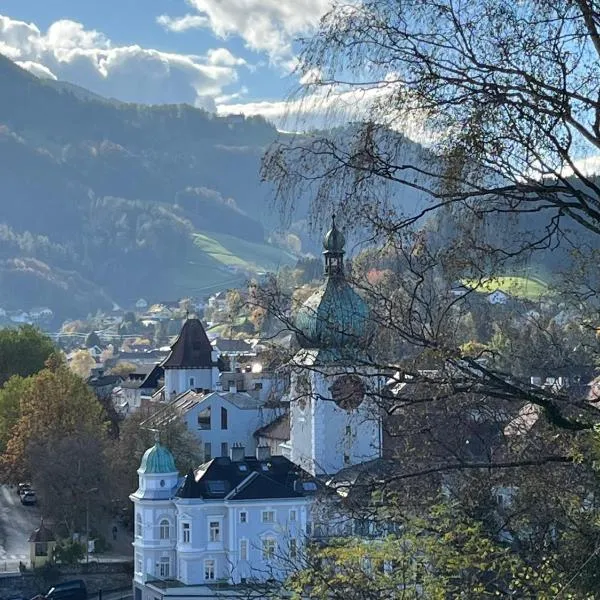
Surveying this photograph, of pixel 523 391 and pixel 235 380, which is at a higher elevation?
pixel 235 380

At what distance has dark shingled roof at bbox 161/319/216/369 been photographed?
240 ft

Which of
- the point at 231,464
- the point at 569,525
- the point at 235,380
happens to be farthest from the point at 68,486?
the point at 569,525

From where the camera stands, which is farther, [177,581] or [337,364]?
[177,581]

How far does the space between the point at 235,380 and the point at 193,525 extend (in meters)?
29.8

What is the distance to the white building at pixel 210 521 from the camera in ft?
140

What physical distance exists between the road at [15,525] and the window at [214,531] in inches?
342

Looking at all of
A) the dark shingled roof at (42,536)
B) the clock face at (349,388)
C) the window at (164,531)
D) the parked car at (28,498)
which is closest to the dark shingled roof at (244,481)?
the window at (164,531)

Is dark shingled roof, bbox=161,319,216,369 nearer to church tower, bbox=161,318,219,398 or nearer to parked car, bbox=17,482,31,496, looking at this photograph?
church tower, bbox=161,318,219,398

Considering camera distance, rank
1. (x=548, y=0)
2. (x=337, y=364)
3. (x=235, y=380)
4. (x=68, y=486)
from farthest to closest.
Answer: (x=235, y=380) → (x=68, y=486) → (x=337, y=364) → (x=548, y=0)

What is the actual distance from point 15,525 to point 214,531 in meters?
16.4

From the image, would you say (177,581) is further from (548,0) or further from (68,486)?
(548,0)

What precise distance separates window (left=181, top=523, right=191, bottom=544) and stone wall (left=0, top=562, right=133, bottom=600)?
4188 millimetres

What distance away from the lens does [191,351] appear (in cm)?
7362

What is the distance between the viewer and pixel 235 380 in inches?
2879
